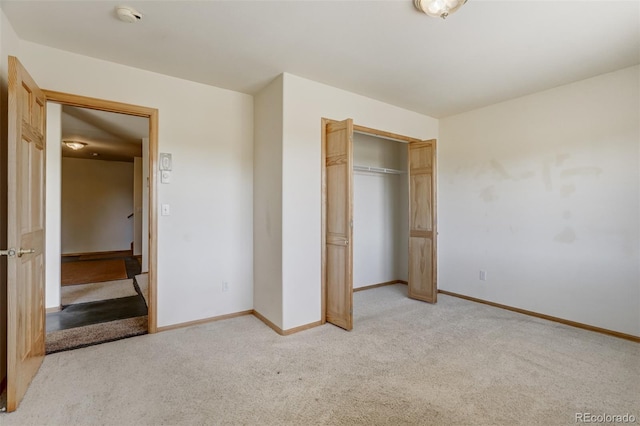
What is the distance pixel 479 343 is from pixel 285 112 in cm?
281

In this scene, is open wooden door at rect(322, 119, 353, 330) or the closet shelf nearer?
open wooden door at rect(322, 119, 353, 330)

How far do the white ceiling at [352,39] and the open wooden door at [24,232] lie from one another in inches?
24.0

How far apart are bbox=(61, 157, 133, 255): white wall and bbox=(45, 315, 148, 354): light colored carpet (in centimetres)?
623

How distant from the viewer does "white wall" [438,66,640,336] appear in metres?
2.97

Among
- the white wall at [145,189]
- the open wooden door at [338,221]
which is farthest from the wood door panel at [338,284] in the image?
the white wall at [145,189]

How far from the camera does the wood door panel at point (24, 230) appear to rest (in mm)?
1796

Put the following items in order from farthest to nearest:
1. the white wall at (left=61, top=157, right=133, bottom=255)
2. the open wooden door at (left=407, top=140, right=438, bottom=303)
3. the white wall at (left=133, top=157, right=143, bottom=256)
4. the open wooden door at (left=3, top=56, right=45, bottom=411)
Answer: the white wall at (left=61, top=157, right=133, bottom=255) → the white wall at (left=133, top=157, right=143, bottom=256) → the open wooden door at (left=407, top=140, right=438, bottom=303) → the open wooden door at (left=3, top=56, right=45, bottom=411)

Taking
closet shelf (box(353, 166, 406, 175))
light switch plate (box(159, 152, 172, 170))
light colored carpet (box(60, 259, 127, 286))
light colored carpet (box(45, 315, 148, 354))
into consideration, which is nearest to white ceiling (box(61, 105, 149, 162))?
light switch plate (box(159, 152, 172, 170))

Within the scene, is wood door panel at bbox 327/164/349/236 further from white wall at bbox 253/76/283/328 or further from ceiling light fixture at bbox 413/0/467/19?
ceiling light fixture at bbox 413/0/467/19

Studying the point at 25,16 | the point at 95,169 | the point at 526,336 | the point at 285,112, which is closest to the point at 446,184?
the point at 526,336

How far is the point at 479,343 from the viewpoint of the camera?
111 inches

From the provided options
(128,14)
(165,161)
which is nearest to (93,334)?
(165,161)

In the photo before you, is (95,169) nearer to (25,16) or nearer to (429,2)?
(25,16)

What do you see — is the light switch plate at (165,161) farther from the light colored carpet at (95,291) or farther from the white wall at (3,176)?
the light colored carpet at (95,291)
